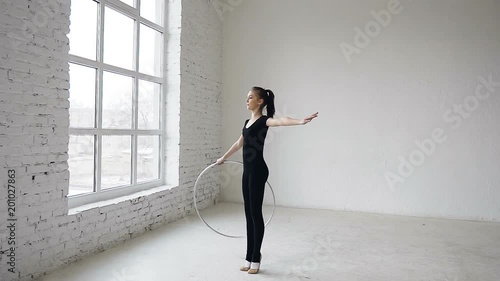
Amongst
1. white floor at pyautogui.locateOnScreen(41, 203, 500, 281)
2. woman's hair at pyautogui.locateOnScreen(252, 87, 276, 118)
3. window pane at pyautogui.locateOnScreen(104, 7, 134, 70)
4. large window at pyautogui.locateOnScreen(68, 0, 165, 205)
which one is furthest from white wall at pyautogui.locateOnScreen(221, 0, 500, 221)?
woman's hair at pyautogui.locateOnScreen(252, 87, 276, 118)

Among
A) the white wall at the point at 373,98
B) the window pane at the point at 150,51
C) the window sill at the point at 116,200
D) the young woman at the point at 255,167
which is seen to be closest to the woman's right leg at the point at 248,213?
the young woman at the point at 255,167

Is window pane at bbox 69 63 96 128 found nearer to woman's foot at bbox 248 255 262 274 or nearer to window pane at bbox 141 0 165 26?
window pane at bbox 141 0 165 26

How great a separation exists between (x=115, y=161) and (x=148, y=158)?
0.69 meters

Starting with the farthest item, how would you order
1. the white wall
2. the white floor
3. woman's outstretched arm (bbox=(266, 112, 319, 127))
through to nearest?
the white wall, the white floor, woman's outstretched arm (bbox=(266, 112, 319, 127))

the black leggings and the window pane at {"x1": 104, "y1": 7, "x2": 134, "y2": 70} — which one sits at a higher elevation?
the window pane at {"x1": 104, "y1": 7, "x2": 134, "y2": 70}

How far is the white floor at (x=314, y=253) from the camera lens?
2.90 m

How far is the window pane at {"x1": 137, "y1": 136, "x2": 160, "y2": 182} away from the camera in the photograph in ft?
13.8

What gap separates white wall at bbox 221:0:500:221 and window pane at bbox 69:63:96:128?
9.02ft

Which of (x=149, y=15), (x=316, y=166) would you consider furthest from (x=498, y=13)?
(x=149, y=15)

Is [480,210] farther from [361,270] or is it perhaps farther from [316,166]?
[361,270]

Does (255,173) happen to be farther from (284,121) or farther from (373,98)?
(373,98)

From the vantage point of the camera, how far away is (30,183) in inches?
A: 103

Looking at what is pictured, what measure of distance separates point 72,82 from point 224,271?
197cm

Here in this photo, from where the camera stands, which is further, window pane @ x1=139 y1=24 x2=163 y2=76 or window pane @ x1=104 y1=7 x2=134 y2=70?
window pane @ x1=139 y1=24 x2=163 y2=76
